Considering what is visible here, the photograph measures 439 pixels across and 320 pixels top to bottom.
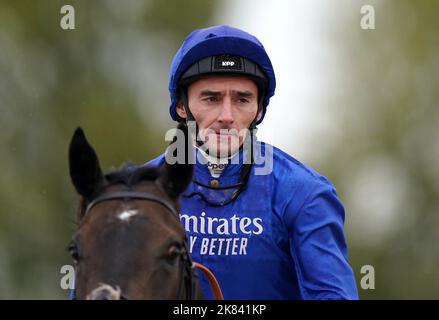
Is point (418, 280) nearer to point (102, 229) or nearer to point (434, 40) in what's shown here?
point (434, 40)

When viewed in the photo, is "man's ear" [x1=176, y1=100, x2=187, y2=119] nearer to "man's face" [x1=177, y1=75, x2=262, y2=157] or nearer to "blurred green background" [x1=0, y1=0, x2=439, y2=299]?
"man's face" [x1=177, y1=75, x2=262, y2=157]

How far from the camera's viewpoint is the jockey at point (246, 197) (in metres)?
5.92

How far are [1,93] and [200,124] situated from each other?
1397cm

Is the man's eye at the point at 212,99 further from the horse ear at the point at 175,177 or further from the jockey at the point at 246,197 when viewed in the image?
the horse ear at the point at 175,177

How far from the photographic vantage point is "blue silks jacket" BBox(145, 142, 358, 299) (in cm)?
596

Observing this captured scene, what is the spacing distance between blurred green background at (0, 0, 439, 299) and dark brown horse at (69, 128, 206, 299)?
41.4ft

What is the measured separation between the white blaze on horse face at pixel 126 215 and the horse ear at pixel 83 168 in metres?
0.35

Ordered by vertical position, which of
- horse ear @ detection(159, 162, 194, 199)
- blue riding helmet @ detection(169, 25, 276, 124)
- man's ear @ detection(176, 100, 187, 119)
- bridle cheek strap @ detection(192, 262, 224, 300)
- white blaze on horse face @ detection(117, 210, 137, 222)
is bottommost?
bridle cheek strap @ detection(192, 262, 224, 300)

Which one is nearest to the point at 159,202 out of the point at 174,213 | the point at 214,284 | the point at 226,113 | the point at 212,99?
the point at 174,213

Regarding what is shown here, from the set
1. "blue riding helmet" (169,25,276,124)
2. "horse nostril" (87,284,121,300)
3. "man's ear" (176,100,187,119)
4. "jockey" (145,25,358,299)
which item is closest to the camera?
"horse nostril" (87,284,121,300)

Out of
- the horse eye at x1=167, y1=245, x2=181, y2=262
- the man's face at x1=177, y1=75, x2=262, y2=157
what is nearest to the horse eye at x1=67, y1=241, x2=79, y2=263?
the horse eye at x1=167, y1=245, x2=181, y2=262

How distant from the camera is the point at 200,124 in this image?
643 cm

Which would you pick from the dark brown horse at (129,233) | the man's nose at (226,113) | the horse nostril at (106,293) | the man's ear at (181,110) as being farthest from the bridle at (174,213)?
the man's ear at (181,110)

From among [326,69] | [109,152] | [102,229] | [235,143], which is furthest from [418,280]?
[102,229]
